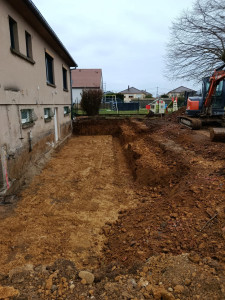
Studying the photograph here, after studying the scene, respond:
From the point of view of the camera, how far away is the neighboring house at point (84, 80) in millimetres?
35906

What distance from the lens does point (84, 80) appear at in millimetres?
37531

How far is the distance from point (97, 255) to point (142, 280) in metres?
1.23

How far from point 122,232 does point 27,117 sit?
16.8ft

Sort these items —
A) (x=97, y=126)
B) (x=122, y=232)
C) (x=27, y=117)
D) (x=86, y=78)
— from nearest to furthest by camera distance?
1. (x=122, y=232)
2. (x=27, y=117)
3. (x=97, y=126)
4. (x=86, y=78)

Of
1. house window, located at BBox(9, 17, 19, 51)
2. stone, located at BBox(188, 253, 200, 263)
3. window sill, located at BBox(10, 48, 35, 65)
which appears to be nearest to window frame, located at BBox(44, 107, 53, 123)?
window sill, located at BBox(10, 48, 35, 65)

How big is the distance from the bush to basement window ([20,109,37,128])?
40.1ft

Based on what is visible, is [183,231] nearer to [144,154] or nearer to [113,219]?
[113,219]

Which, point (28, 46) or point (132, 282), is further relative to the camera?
point (28, 46)

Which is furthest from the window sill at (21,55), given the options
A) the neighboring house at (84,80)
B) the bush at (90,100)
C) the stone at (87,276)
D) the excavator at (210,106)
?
the neighboring house at (84,80)

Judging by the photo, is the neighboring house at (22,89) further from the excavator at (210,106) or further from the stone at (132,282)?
the excavator at (210,106)

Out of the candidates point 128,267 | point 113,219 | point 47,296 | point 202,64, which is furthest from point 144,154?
point 202,64

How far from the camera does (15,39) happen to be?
6109 mm

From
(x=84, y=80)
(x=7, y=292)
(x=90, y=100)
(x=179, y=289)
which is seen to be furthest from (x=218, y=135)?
(x=84, y=80)

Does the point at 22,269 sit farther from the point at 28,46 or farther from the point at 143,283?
the point at 28,46
